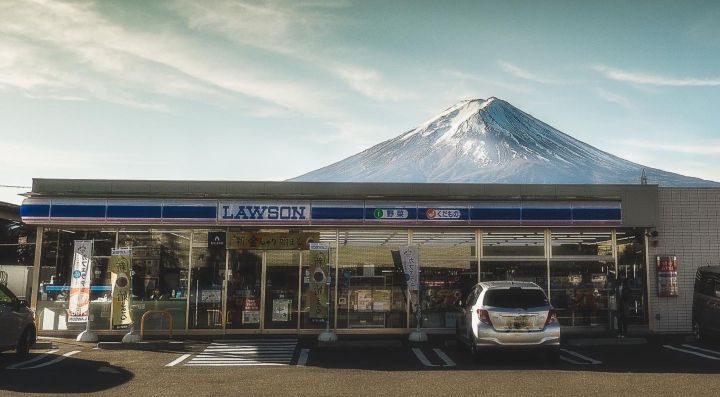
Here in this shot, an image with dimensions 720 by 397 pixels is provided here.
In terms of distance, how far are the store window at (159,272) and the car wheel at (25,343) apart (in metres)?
3.82

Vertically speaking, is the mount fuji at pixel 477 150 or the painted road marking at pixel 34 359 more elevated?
the mount fuji at pixel 477 150

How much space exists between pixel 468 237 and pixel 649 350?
5233 mm

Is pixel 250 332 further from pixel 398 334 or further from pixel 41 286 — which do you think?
pixel 41 286

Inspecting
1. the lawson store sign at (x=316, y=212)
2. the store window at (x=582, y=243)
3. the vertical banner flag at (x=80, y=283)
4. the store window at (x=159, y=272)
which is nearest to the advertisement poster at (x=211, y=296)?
the store window at (x=159, y=272)

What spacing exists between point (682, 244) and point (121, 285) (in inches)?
575

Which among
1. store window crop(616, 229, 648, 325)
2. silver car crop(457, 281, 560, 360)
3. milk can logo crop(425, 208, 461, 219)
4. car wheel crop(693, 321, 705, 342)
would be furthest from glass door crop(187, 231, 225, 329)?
car wheel crop(693, 321, 705, 342)

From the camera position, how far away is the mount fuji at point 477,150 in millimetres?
76438

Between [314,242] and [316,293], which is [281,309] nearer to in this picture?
[316,293]

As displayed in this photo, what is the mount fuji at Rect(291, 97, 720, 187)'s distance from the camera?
3009 inches

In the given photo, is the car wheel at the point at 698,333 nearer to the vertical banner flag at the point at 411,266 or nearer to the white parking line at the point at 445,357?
the white parking line at the point at 445,357

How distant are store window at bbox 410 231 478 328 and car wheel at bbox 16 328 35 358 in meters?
9.19

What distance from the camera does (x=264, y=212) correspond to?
16.6 m

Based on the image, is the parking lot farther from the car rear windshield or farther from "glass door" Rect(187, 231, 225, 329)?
"glass door" Rect(187, 231, 225, 329)

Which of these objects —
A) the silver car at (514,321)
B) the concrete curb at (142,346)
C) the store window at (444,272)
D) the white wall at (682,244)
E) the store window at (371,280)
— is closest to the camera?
the silver car at (514,321)
